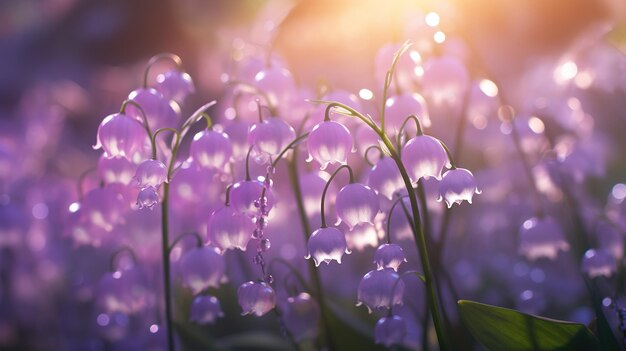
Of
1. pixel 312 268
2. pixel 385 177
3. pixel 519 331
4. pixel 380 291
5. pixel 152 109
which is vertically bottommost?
pixel 519 331

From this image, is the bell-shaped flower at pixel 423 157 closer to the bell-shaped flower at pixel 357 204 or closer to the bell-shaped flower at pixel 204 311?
the bell-shaped flower at pixel 357 204

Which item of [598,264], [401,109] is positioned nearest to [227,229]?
[401,109]

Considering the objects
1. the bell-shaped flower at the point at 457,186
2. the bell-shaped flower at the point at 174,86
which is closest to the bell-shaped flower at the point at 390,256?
the bell-shaped flower at the point at 457,186

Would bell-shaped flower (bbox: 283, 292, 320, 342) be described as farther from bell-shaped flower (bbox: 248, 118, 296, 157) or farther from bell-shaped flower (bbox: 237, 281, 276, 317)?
bell-shaped flower (bbox: 248, 118, 296, 157)

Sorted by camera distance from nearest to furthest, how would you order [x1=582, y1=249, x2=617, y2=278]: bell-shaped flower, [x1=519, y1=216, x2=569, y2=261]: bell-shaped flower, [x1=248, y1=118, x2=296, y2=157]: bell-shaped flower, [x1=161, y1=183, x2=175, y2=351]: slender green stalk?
[x1=248, y1=118, x2=296, y2=157]: bell-shaped flower → [x1=161, y1=183, x2=175, y2=351]: slender green stalk → [x1=582, y1=249, x2=617, y2=278]: bell-shaped flower → [x1=519, y1=216, x2=569, y2=261]: bell-shaped flower

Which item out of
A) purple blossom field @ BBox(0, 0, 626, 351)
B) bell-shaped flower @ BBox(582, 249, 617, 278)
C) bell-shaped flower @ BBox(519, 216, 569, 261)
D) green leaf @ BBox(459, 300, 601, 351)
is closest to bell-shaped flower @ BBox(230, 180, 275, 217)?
purple blossom field @ BBox(0, 0, 626, 351)

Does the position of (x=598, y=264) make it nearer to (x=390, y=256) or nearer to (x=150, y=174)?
(x=390, y=256)

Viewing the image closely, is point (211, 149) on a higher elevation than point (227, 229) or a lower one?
higher

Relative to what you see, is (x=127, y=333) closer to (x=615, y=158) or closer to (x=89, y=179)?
(x=89, y=179)
